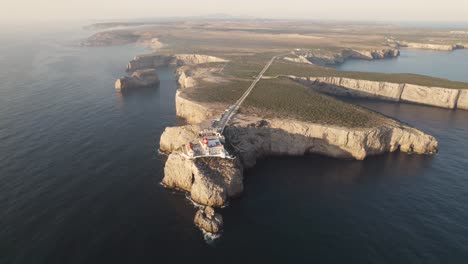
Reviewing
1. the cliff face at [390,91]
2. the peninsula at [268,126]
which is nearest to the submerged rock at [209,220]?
the peninsula at [268,126]

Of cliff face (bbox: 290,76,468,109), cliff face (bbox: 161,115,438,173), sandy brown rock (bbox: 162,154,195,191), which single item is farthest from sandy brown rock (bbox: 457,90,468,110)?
sandy brown rock (bbox: 162,154,195,191)

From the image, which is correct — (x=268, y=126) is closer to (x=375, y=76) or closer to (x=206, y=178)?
(x=206, y=178)

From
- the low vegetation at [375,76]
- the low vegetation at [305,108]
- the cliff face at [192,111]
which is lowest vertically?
the cliff face at [192,111]

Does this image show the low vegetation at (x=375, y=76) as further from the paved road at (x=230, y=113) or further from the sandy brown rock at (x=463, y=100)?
the paved road at (x=230, y=113)

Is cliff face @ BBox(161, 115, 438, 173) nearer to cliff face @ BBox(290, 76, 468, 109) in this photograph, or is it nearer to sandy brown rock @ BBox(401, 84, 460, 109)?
sandy brown rock @ BBox(401, 84, 460, 109)

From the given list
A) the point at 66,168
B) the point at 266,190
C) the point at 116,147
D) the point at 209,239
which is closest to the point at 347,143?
the point at 266,190

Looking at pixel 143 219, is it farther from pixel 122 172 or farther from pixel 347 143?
pixel 347 143
